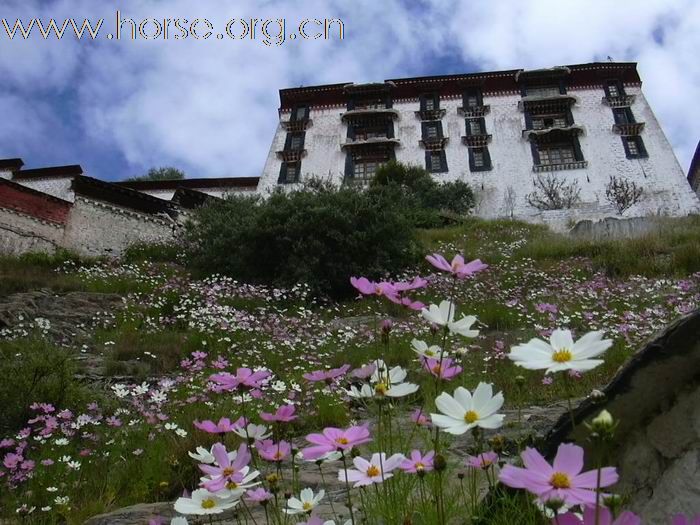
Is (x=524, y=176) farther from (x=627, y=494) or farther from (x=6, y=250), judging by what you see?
(x=627, y=494)

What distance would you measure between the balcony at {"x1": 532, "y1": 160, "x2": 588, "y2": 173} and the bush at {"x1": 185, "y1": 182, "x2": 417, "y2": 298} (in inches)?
849

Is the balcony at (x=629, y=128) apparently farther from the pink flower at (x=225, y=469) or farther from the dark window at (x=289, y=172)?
the pink flower at (x=225, y=469)

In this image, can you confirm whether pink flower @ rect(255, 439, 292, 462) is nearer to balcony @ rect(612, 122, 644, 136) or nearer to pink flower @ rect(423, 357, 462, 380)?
pink flower @ rect(423, 357, 462, 380)

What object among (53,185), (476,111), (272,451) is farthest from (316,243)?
(476,111)

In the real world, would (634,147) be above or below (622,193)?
above

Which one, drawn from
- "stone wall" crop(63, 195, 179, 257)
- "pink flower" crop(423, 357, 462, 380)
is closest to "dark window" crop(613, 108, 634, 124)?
"stone wall" crop(63, 195, 179, 257)

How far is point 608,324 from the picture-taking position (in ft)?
22.2

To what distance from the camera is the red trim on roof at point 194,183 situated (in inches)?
1260

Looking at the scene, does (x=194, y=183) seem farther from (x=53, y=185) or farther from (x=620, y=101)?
(x=620, y=101)

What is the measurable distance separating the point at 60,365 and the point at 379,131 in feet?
105

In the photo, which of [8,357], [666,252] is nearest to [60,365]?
[8,357]

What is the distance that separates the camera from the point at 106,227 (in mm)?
20891

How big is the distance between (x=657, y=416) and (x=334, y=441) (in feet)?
3.14

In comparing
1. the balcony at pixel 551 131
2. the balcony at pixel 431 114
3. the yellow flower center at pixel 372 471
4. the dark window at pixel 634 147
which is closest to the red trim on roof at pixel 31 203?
the yellow flower center at pixel 372 471
